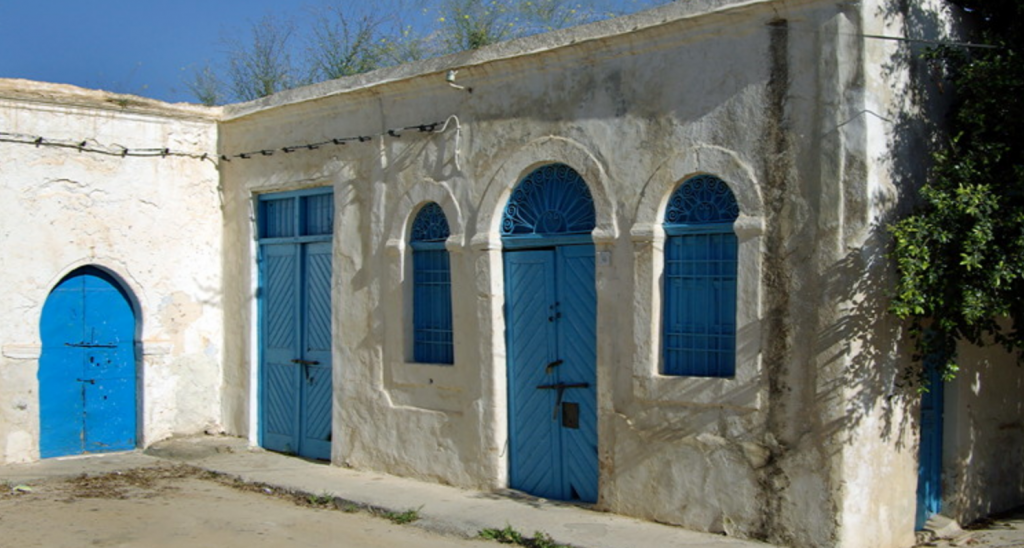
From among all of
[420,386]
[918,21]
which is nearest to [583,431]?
[420,386]

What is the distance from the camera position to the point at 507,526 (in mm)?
7191

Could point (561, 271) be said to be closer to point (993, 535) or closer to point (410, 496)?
point (410, 496)

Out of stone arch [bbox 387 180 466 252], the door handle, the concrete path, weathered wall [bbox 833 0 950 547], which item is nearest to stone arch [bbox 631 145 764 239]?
weathered wall [bbox 833 0 950 547]

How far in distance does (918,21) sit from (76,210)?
7.61 m

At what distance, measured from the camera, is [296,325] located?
34.0 feet

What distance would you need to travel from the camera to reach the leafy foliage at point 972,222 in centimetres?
615

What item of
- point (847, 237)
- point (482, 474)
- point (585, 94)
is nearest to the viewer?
point (847, 237)

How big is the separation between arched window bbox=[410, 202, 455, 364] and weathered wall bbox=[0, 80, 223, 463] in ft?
9.68

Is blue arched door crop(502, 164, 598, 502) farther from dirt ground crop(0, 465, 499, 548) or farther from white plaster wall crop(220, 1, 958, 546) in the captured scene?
dirt ground crop(0, 465, 499, 548)

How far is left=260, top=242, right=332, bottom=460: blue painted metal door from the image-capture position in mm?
10109

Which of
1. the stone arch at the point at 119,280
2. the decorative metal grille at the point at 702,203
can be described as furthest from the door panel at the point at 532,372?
the stone arch at the point at 119,280

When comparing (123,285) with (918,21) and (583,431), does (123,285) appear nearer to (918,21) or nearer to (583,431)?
(583,431)

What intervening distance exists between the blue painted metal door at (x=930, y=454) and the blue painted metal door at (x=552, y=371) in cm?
225

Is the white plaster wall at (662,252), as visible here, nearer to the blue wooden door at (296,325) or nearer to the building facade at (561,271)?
the building facade at (561,271)
